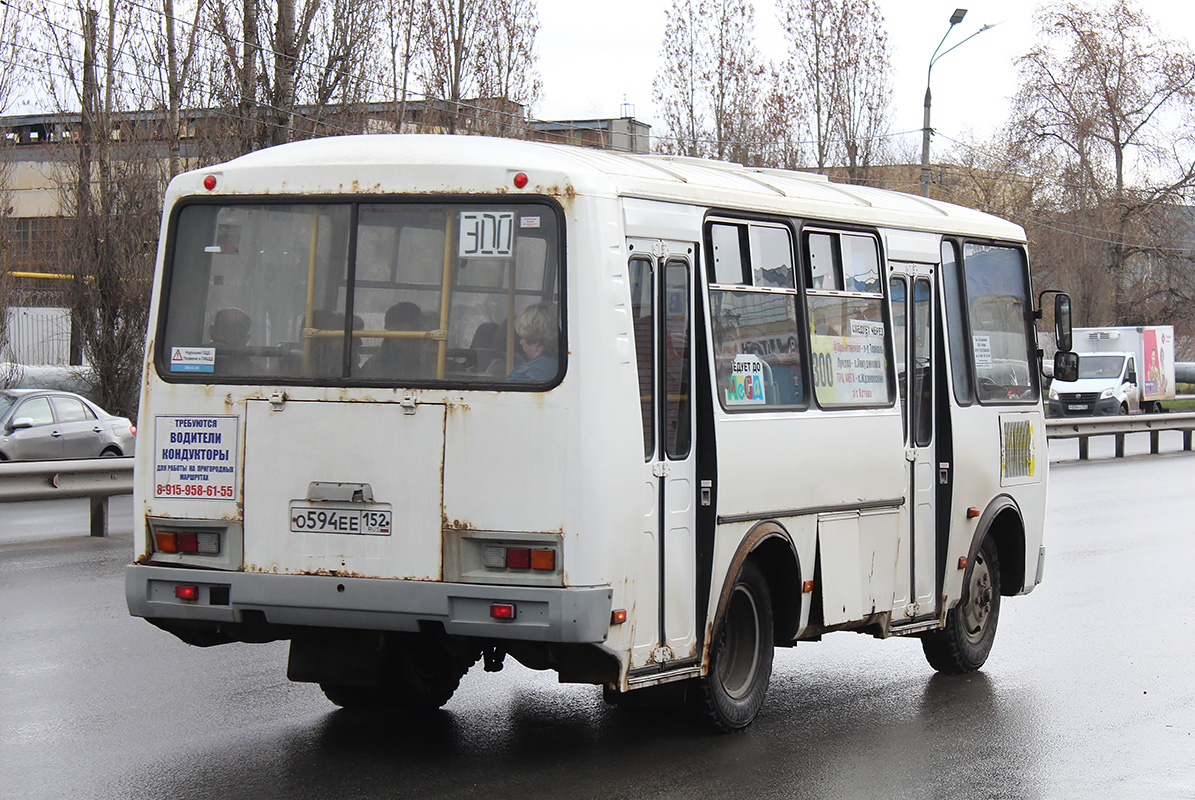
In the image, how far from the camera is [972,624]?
962 centimetres

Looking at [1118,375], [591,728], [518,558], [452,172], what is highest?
[1118,375]

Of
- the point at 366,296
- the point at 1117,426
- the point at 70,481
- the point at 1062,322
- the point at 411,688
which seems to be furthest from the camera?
the point at 1117,426

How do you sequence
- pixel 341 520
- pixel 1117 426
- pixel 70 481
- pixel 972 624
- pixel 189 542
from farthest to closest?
pixel 1117 426 < pixel 70 481 < pixel 972 624 < pixel 189 542 < pixel 341 520

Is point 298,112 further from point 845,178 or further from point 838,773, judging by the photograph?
point 845,178

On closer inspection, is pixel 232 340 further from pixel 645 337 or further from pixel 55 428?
pixel 55 428

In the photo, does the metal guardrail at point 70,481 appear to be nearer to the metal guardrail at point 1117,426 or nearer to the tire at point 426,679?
the tire at point 426,679

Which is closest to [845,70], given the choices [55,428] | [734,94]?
[734,94]

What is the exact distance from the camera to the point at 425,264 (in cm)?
649

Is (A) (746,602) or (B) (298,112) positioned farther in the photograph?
(B) (298,112)

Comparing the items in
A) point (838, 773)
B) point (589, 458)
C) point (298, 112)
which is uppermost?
point (298, 112)

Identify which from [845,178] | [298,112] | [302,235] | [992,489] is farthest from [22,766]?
[845,178]

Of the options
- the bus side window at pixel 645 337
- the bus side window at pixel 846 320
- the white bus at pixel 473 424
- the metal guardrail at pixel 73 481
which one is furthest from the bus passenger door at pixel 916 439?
the metal guardrail at pixel 73 481

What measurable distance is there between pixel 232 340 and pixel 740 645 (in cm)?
288

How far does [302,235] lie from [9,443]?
16.0m
